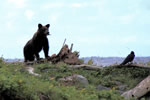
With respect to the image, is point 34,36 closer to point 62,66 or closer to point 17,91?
point 62,66

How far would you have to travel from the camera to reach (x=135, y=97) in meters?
10.2

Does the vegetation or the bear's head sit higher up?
the bear's head

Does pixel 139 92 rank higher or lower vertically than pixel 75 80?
lower

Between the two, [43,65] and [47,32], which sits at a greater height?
[47,32]

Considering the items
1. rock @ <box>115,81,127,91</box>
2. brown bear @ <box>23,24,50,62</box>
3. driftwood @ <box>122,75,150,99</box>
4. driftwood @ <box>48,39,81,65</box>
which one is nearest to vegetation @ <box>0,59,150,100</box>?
rock @ <box>115,81,127,91</box>

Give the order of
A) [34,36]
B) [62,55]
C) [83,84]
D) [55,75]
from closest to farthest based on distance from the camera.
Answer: [83,84], [55,75], [62,55], [34,36]

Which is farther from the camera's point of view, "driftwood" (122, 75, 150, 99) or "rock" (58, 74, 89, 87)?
"rock" (58, 74, 89, 87)

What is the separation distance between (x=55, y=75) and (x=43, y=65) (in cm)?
158

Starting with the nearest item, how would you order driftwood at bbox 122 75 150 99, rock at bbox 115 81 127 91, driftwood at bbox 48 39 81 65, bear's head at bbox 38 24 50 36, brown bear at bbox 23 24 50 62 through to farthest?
driftwood at bbox 122 75 150 99 < rock at bbox 115 81 127 91 < driftwood at bbox 48 39 81 65 < bear's head at bbox 38 24 50 36 < brown bear at bbox 23 24 50 62

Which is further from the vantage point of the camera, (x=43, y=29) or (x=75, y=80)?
(x=43, y=29)

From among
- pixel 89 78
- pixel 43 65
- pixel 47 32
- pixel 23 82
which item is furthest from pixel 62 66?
pixel 23 82

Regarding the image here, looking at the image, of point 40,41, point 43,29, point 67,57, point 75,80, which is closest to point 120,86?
point 75,80

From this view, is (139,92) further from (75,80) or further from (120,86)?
(75,80)

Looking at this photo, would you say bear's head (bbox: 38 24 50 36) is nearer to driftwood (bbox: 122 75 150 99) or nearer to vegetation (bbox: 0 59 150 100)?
vegetation (bbox: 0 59 150 100)
